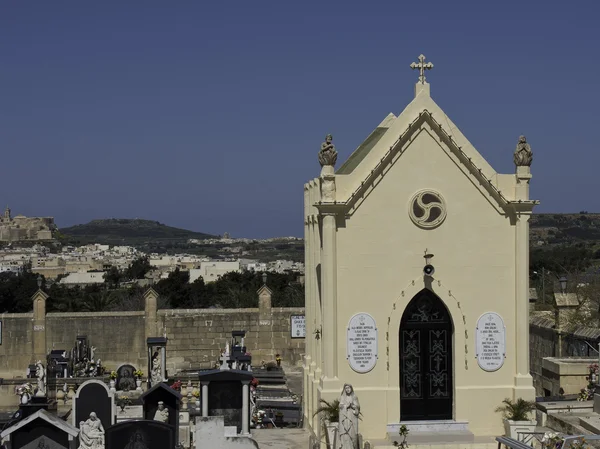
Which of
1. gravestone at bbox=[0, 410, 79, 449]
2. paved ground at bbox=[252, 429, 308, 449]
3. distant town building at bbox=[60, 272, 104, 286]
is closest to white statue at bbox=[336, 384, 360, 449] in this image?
paved ground at bbox=[252, 429, 308, 449]

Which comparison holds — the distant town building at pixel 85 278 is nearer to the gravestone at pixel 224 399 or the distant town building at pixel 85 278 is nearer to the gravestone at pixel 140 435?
the gravestone at pixel 224 399

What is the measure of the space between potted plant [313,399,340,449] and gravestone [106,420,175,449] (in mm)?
2811

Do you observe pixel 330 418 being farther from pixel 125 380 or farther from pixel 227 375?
pixel 125 380

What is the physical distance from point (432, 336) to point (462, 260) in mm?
1488

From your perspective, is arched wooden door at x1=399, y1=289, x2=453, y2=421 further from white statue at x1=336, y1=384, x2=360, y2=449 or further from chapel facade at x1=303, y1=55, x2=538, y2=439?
white statue at x1=336, y1=384, x2=360, y2=449

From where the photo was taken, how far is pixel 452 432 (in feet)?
59.4

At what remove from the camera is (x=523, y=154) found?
18297mm

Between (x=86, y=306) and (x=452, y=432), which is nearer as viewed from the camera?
(x=452, y=432)

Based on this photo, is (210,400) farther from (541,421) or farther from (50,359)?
(50,359)

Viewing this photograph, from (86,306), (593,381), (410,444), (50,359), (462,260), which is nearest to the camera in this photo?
(410,444)

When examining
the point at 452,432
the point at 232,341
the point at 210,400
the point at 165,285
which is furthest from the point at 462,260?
the point at 165,285

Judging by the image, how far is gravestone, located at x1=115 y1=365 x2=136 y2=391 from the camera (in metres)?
27.4

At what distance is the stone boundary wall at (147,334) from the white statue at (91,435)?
15776 mm

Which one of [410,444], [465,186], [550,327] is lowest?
[410,444]
